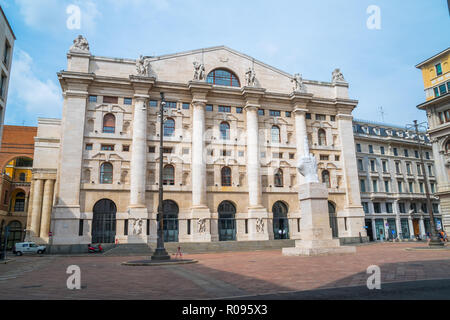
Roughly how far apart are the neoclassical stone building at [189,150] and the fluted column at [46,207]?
17 cm

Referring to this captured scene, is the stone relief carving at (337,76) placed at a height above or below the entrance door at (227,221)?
above

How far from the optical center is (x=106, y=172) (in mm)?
38688

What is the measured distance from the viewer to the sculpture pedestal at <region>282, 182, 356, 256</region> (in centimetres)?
2139

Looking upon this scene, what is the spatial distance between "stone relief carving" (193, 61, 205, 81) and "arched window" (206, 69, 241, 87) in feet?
7.54

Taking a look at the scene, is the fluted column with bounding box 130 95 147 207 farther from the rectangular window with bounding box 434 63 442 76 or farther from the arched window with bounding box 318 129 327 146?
the rectangular window with bounding box 434 63 442 76

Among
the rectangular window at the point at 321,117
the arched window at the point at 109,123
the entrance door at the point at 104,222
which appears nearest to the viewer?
the entrance door at the point at 104,222

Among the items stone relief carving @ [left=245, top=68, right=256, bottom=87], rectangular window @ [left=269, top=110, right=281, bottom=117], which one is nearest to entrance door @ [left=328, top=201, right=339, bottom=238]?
rectangular window @ [left=269, top=110, right=281, bottom=117]

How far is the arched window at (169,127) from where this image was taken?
41.4 meters

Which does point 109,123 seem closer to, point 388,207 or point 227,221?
point 227,221

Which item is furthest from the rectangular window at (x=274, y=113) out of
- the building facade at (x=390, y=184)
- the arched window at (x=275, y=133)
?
the building facade at (x=390, y=184)

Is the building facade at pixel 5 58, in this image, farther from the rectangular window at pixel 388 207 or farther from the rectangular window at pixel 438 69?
→ the rectangular window at pixel 388 207

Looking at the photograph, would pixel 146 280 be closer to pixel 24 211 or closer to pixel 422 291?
pixel 422 291

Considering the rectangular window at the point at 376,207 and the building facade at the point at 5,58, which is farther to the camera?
the rectangular window at the point at 376,207

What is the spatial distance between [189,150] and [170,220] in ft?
29.4
